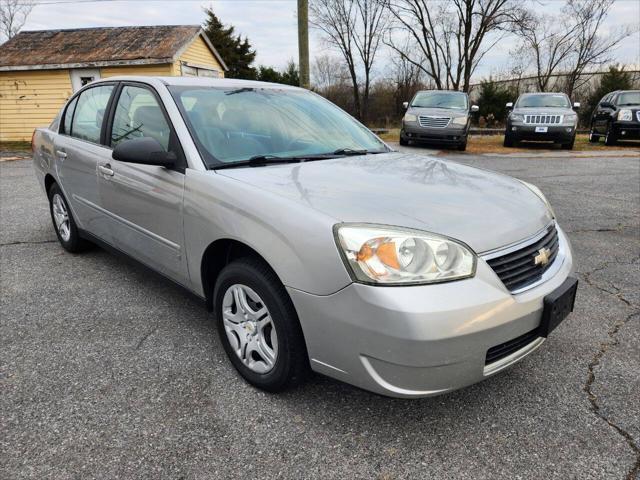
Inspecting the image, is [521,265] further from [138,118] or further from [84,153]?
[84,153]

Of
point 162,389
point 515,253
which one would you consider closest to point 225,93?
point 162,389

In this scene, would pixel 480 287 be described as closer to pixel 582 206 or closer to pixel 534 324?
pixel 534 324

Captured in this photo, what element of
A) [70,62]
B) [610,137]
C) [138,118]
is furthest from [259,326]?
[70,62]

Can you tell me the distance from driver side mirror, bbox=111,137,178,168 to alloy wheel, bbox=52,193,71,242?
201cm

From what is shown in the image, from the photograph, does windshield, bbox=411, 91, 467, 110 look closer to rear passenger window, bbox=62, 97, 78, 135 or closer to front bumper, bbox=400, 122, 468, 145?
front bumper, bbox=400, 122, 468, 145

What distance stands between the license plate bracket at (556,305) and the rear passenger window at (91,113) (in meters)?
3.11

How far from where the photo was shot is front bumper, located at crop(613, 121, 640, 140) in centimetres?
1400

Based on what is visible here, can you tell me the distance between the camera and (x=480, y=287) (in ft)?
5.75

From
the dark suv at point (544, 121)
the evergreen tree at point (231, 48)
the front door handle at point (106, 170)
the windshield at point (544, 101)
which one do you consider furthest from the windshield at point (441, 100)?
the evergreen tree at point (231, 48)

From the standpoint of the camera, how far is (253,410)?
6.95 feet

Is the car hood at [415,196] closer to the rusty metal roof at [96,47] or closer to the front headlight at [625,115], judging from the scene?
the front headlight at [625,115]

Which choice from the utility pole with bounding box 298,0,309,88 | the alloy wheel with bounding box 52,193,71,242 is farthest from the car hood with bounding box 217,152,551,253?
the utility pole with bounding box 298,0,309,88

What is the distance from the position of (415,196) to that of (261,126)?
1.17 metres

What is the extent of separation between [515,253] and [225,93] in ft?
6.58
